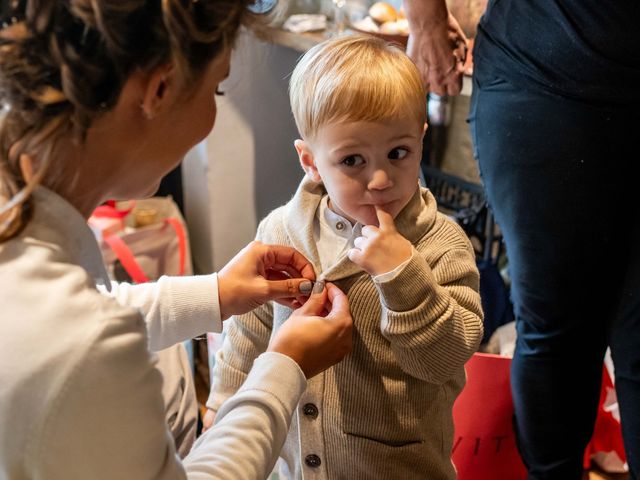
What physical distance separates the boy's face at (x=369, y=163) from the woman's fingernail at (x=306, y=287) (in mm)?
106

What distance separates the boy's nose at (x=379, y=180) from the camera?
833mm

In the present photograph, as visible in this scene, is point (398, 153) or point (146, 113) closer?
point (146, 113)

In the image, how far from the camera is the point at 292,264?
936 mm

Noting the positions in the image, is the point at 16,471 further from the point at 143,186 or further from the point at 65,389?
the point at 143,186

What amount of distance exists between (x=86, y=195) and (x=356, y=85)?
0.34 m

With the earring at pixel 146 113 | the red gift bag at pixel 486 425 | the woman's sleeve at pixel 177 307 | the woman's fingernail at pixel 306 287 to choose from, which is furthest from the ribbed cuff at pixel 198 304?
the red gift bag at pixel 486 425

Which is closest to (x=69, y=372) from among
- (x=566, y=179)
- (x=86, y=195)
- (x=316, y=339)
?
(x=86, y=195)

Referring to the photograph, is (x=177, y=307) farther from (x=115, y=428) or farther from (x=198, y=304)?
(x=115, y=428)

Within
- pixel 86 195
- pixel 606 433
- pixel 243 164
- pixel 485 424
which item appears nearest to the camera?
pixel 86 195

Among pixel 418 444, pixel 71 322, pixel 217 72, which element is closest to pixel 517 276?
pixel 418 444

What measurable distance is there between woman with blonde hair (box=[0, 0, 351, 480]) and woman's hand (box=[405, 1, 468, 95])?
59cm

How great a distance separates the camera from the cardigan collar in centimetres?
89

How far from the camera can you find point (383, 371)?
911 millimetres

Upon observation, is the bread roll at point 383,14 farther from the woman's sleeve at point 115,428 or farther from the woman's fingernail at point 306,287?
the woman's sleeve at point 115,428
